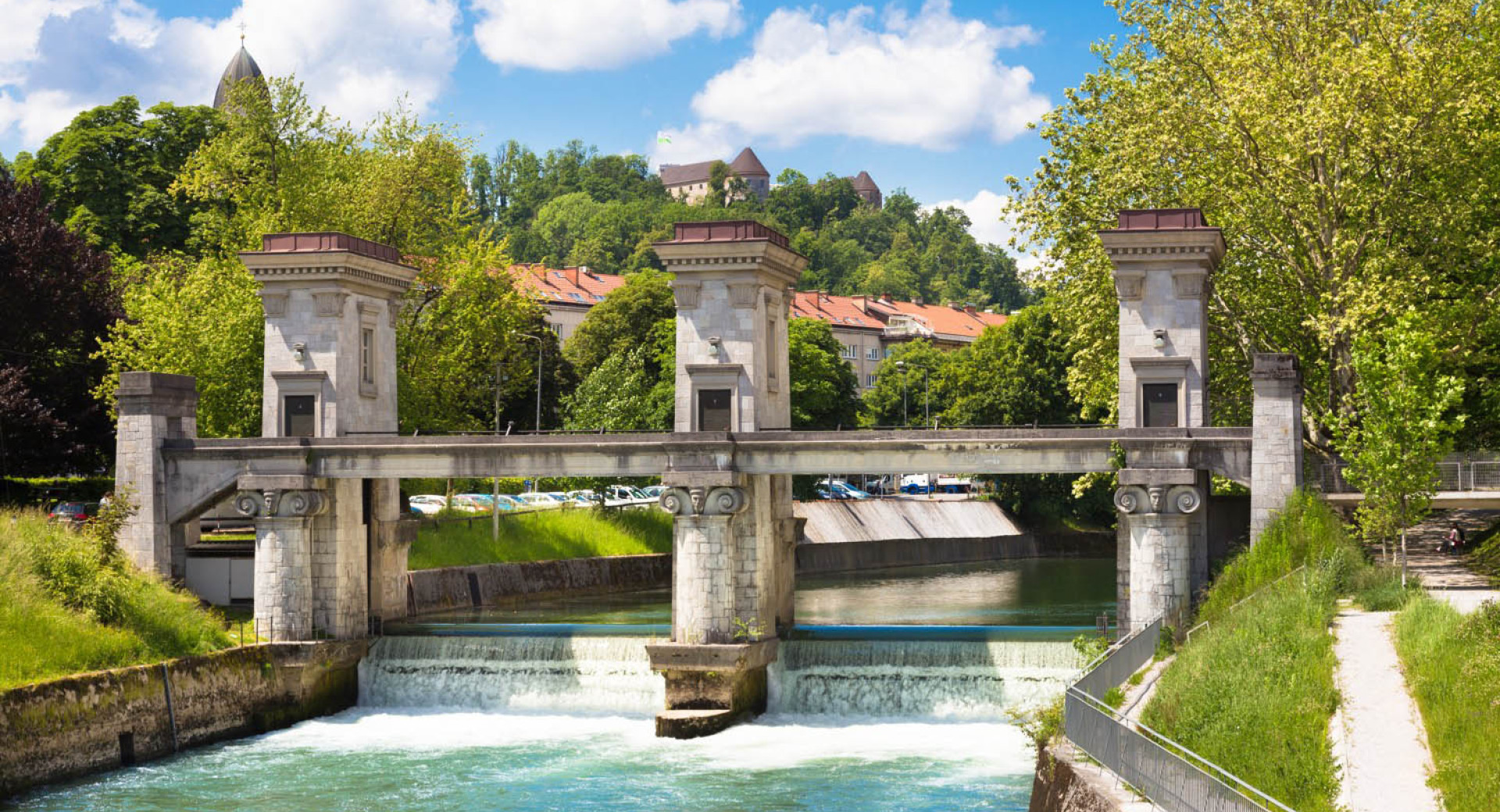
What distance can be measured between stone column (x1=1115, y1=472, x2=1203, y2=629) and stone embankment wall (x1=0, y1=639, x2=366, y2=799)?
2041 centimetres

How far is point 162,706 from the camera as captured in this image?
38.2m

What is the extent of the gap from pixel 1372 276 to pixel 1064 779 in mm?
29175

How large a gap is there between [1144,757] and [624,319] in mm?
88887

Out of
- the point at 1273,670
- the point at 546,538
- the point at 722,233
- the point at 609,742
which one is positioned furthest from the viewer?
the point at 546,538

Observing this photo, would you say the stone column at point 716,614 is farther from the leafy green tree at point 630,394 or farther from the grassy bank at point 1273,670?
the leafy green tree at point 630,394

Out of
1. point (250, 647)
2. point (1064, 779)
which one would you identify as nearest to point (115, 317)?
point (250, 647)

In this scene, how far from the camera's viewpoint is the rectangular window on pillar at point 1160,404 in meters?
42.4

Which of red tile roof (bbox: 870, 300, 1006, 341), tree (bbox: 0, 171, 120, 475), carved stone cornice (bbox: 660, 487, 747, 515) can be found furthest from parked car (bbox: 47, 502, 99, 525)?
red tile roof (bbox: 870, 300, 1006, 341)

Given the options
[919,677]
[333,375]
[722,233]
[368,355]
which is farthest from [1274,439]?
[368,355]

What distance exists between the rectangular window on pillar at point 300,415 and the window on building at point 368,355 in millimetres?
1852

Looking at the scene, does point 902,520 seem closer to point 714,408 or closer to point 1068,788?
point 714,408

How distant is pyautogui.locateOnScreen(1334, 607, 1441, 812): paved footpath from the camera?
20609 millimetres

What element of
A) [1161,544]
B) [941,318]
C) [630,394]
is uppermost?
[941,318]

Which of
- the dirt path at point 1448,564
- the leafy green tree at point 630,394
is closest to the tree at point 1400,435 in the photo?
the dirt path at point 1448,564
